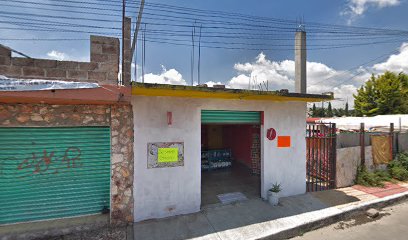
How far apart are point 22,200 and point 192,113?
4.39 meters

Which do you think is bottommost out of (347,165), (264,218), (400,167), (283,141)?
(264,218)

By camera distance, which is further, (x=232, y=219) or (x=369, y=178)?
(x=369, y=178)

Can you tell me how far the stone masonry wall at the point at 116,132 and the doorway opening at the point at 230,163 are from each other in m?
2.10

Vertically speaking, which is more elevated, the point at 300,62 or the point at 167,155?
the point at 300,62

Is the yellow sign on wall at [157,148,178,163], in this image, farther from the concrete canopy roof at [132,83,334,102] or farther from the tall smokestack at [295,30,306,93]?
the tall smokestack at [295,30,306,93]

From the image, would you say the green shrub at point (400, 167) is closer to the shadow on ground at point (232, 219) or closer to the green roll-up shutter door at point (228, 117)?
the shadow on ground at point (232, 219)

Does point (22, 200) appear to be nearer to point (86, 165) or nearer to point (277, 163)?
point (86, 165)

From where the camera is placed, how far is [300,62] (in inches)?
421

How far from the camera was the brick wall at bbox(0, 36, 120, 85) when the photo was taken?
4.17 metres

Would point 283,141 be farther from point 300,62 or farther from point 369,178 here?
point 300,62

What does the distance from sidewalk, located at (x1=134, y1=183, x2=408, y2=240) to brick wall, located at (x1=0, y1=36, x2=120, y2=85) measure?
372 cm

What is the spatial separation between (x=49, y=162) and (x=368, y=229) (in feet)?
25.7

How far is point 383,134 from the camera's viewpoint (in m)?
8.93

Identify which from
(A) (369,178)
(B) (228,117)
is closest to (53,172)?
(B) (228,117)
